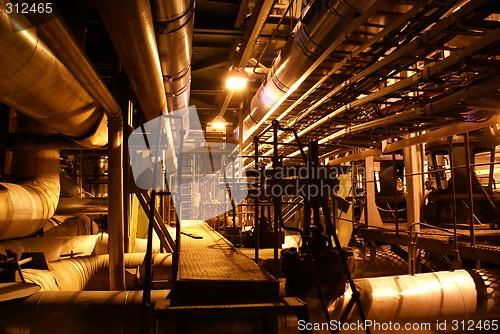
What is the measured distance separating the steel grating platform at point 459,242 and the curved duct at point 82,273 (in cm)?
390

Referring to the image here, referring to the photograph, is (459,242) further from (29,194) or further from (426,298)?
(29,194)

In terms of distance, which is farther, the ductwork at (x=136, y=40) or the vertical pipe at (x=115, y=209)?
the vertical pipe at (x=115, y=209)

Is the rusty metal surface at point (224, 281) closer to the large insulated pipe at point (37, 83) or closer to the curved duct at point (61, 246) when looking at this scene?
the large insulated pipe at point (37, 83)

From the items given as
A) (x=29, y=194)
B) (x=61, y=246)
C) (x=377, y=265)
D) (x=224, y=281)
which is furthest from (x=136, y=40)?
(x=377, y=265)

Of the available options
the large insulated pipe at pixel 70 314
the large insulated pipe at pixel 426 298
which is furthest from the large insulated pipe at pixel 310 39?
the large insulated pipe at pixel 70 314

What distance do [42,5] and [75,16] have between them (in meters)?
1.90

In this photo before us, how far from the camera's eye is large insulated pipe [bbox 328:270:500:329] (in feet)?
10.8

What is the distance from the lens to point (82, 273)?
453cm

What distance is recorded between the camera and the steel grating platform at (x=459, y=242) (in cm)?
458

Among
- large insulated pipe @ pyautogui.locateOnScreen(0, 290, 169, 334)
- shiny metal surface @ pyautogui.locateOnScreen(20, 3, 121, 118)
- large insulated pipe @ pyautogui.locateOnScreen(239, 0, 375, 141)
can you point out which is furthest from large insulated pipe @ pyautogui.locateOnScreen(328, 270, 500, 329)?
shiny metal surface @ pyautogui.locateOnScreen(20, 3, 121, 118)

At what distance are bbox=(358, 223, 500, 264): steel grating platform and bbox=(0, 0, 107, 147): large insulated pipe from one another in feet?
15.9

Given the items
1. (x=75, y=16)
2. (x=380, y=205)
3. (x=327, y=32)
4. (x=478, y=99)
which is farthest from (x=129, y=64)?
(x=380, y=205)

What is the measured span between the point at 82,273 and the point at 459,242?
17.1 feet

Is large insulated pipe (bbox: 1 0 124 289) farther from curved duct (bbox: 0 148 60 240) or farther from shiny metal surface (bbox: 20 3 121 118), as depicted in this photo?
curved duct (bbox: 0 148 60 240)
